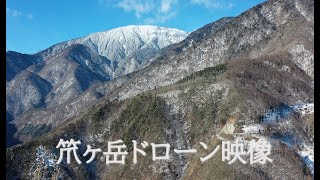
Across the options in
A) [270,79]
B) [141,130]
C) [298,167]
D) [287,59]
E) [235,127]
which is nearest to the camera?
[298,167]

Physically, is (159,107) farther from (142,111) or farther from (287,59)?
(287,59)

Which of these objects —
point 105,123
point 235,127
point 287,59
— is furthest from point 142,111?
point 287,59

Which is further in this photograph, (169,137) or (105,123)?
(105,123)

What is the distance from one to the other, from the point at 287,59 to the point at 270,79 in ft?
79.3

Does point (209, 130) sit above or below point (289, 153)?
above

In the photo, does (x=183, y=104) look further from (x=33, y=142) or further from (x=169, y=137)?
(x=33, y=142)

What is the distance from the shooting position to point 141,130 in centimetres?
16375

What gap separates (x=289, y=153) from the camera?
124 m

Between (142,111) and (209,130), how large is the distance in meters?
35.5

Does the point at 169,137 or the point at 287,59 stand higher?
the point at 287,59

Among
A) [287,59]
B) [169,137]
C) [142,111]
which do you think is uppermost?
[287,59]

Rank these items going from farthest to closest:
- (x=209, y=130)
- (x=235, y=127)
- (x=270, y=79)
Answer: (x=270, y=79)
(x=209, y=130)
(x=235, y=127)

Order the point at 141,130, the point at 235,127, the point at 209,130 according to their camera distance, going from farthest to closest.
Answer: the point at 141,130, the point at 209,130, the point at 235,127

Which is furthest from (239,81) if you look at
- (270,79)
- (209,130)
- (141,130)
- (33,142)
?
(33,142)
